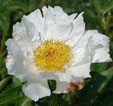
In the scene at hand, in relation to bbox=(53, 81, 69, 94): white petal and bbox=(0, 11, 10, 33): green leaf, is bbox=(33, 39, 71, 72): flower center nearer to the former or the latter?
bbox=(53, 81, 69, 94): white petal

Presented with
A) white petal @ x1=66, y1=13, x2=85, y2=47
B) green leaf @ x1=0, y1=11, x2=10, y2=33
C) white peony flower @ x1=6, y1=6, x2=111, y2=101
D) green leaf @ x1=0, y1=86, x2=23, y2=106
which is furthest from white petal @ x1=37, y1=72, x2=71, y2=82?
green leaf @ x1=0, y1=11, x2=10, y2=33

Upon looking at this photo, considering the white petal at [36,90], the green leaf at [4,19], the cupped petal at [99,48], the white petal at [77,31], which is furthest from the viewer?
the green leaf at [4,19]

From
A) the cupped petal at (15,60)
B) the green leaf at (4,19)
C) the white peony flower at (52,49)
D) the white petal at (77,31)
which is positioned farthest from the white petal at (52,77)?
the green leaf at (4,19)

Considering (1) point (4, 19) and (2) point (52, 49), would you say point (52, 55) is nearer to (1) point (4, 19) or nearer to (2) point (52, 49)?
(2) point (52, 49)

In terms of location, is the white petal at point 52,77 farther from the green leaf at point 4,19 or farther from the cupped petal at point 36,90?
the green leaf at point 4,19

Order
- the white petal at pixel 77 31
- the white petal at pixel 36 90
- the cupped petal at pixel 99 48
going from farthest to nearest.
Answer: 1. the white petal at pixel 77 31
2. the cupped petal at pixel 99 48
3. the white petal at pixel 36 90

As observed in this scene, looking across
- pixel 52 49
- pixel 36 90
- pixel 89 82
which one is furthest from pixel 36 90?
pixel 89 82

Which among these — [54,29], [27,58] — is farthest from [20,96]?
[54,29]

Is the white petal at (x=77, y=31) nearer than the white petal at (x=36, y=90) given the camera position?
No
